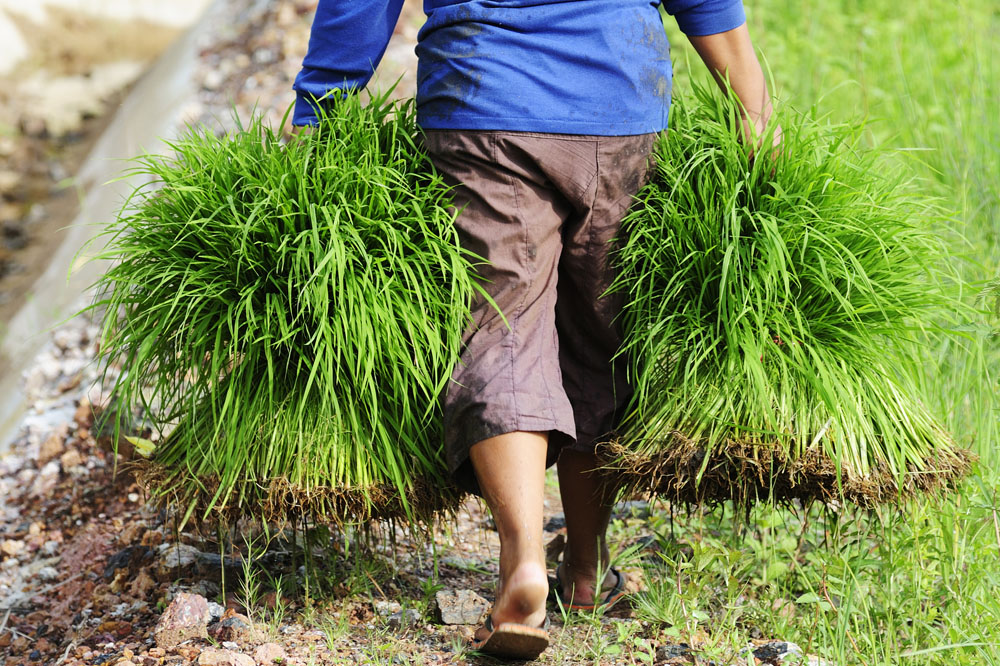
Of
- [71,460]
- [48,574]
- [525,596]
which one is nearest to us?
[525,596]

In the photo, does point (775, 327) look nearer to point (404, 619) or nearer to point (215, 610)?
point (404, 619)

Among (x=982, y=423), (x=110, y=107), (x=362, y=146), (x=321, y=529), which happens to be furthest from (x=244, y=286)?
(x=110, y=107)

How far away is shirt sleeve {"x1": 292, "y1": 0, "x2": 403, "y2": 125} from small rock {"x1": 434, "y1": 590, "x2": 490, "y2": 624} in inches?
40.0

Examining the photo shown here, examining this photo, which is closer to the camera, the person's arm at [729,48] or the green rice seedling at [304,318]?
the green rice seedling at [304,318]

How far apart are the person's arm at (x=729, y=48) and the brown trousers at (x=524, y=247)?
21 centimetres

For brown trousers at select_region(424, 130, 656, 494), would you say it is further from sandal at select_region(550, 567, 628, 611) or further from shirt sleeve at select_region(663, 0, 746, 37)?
sandal at select_region(550, 567, 628, 611)

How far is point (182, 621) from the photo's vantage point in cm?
184

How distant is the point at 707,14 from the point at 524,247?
604 mm

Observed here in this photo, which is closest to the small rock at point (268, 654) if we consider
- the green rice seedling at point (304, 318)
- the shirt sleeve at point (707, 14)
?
the green rice seedling at point (304, 318)

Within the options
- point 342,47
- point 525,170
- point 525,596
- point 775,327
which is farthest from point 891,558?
point 342,47

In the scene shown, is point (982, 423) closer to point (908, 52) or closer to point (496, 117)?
point (496, 117)

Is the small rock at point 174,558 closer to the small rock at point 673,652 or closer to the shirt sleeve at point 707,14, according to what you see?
the small rock at point 673,652

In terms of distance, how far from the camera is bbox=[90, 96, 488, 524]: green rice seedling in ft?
5.53

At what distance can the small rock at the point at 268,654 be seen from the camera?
173 cm
